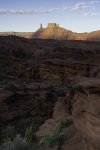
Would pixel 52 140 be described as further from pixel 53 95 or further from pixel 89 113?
pixel 53 95

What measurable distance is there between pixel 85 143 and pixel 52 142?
140cm

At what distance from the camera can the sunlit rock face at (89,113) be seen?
22.1ft

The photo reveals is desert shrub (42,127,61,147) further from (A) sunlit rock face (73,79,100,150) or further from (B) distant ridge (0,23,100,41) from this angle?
(B) distant ridge (0,23,100,41)

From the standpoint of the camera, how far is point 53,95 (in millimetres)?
24891

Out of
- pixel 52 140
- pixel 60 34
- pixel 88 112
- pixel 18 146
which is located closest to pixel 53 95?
pixel 52 140

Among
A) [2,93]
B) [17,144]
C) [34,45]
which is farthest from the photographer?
[34,45]

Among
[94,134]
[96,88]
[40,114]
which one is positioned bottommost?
[40,114]

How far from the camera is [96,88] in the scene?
22.4 ft

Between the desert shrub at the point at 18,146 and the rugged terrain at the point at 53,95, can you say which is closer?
the rugged terrain at the point at 53,95

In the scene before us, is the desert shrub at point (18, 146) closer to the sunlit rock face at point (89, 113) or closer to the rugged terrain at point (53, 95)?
the rugged terrain at point (53, 95)

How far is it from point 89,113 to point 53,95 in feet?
58.9

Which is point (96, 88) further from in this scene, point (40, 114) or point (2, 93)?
point (2, 93)

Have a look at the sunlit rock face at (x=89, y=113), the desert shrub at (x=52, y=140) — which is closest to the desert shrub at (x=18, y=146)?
the desert shrub at (x=52, y=140)

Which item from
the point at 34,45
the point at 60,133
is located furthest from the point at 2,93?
the point at 34,45
